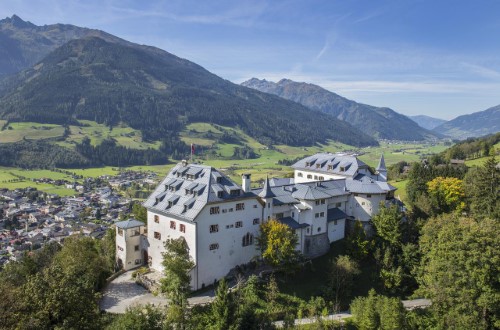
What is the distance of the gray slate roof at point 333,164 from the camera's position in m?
84.1

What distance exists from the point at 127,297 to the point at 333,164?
165ft

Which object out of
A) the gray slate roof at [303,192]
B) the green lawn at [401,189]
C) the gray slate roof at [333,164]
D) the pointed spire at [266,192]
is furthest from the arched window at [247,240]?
the green lawn at [401,189]

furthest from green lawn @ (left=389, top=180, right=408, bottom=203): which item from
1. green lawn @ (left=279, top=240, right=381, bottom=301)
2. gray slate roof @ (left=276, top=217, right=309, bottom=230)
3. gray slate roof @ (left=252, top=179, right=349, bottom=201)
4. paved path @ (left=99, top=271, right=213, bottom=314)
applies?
paved path @ (left=99, top=271, right=213, bottom=314)

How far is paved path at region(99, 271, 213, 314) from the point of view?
55.3m

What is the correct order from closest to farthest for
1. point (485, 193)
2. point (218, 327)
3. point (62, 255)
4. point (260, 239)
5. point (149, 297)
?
point (218, 327), point (149, 297), point (260, 239), point (62, 255), point (485, 193)

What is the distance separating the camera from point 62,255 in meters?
66.8

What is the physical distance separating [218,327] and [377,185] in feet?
151

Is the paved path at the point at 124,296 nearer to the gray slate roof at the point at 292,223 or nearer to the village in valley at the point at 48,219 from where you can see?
the gray slate roof at the point at 292,223

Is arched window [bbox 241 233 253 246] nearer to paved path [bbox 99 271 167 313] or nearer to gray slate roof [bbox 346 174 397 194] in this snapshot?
paved path [bbox 99 271 167 313]

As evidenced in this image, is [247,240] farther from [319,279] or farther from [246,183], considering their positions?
[319,279]

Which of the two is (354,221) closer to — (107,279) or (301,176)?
(301,176)

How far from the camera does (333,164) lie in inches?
3440

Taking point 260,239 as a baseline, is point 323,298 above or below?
below

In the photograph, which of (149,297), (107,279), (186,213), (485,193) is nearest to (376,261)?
(485,193)
